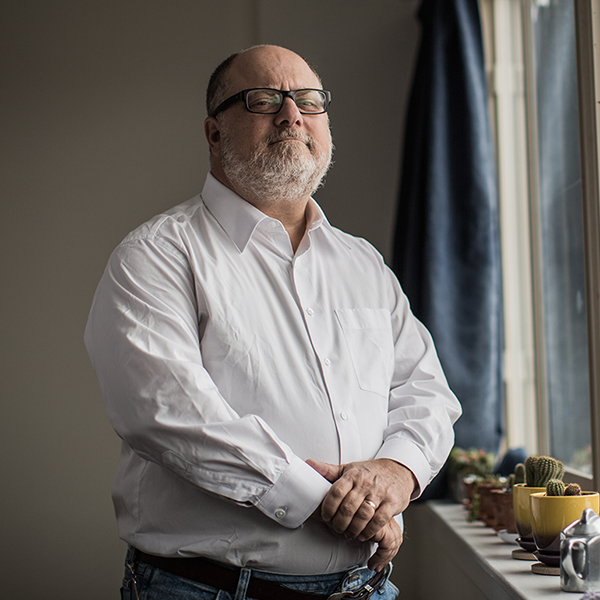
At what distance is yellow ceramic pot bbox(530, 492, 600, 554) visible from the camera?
120 centimetres

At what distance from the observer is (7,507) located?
2.72 meters

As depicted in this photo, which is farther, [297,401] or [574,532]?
[297,401]

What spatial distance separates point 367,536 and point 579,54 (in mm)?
1264

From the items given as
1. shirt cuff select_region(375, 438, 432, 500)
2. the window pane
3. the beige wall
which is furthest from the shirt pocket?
the beige wall

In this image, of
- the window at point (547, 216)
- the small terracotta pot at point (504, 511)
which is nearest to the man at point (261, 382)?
the small terracotta pot at point (504, 511)

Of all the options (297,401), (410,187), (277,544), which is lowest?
(277,544)

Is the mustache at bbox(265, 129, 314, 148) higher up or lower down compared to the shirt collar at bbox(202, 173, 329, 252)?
higher up

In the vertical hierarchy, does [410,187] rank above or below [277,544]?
above

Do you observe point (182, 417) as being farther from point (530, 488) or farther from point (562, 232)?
point (562, 232)

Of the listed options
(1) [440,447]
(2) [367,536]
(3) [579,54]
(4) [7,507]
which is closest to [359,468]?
(2) [367,536]

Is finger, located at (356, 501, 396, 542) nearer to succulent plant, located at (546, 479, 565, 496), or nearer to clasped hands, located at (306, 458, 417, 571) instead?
clasped hands, located at (306, 458, 417, 571)

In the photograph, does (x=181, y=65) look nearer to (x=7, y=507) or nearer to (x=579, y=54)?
(x=579, y=54)

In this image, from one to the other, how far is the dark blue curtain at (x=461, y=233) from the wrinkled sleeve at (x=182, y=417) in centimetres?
126

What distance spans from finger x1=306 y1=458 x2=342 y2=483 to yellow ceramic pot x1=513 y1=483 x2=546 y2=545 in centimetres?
47
